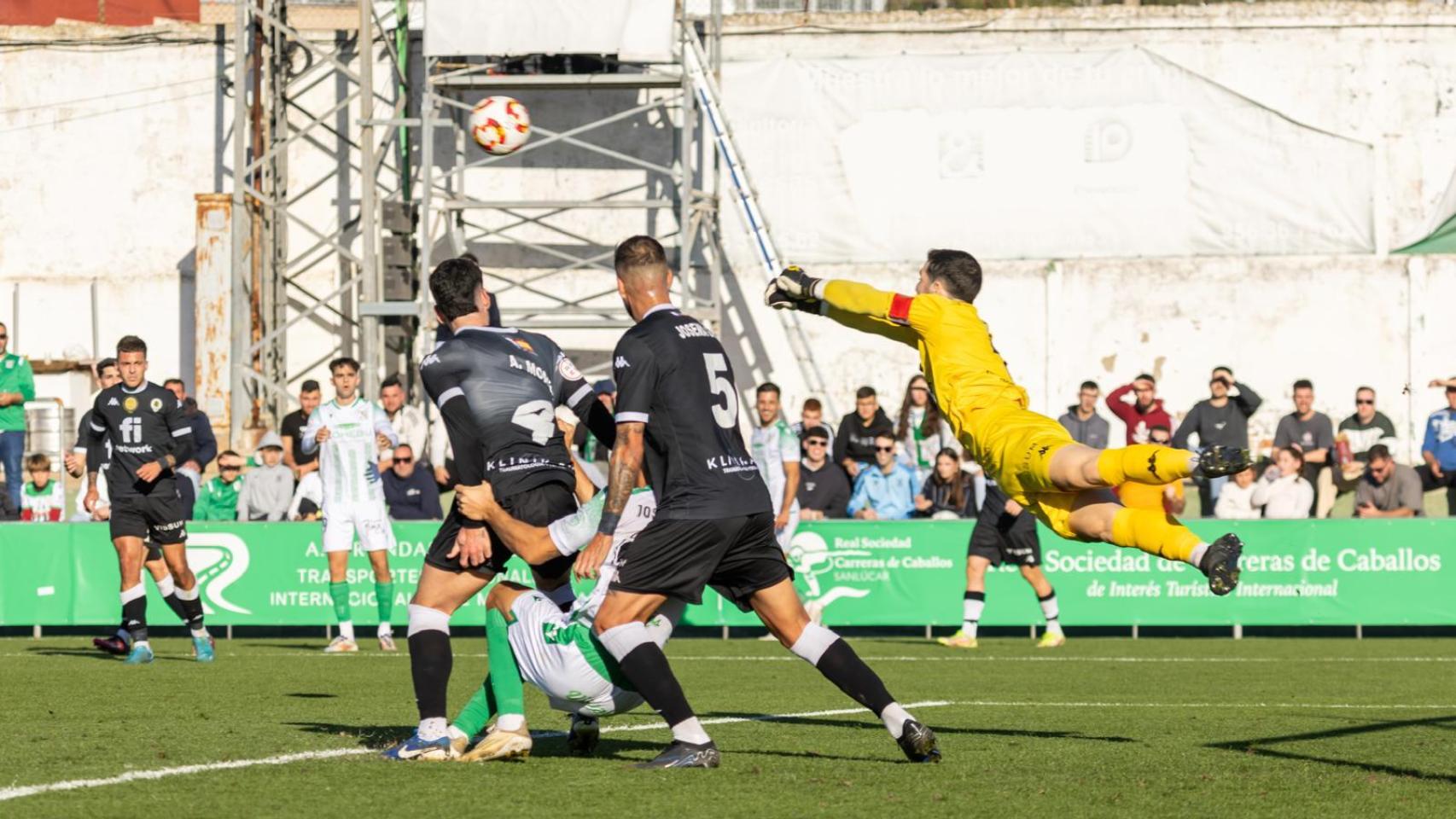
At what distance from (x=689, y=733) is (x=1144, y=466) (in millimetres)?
2142

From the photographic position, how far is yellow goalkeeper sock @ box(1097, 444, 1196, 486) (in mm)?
7773

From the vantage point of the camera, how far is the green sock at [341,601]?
16.4 metres

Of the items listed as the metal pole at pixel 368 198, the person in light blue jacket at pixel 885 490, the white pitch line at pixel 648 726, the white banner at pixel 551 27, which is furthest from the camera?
the metal pole at pixel 368 198

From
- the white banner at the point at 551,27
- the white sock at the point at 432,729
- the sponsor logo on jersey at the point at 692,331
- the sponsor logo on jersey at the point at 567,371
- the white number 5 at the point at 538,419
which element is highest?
the white banner at the point at 551,27

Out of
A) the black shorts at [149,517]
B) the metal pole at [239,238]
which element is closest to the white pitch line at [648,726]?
the black shorts at [149,517]

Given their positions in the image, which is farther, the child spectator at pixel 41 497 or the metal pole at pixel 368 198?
the metal pole at pixel 368 198

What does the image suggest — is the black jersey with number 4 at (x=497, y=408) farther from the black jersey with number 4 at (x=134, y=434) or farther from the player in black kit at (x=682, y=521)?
the black jersey with number 4 at (x=134, y=434)

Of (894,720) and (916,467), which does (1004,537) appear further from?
(894,720)

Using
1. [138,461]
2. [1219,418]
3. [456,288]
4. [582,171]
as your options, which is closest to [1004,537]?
[1219,418]

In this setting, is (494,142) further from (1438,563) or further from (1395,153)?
(1395,153)

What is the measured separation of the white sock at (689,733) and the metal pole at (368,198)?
1804cm

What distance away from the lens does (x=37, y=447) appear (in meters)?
25.3

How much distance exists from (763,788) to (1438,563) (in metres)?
13.5

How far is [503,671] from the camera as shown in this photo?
25.1 ft
